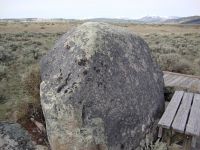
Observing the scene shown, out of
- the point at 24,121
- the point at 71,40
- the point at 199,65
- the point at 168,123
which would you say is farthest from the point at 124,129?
the point at 199,65

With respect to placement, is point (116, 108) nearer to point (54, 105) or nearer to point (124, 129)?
point (124, 129)

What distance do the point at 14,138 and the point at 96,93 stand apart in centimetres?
168

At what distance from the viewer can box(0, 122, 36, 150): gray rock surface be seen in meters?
4.32

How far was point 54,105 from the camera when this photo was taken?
386 cm

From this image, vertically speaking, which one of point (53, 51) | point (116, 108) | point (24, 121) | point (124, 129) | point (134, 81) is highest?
point (53, 51)

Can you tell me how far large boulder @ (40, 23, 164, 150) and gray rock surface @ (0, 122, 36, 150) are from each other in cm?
68

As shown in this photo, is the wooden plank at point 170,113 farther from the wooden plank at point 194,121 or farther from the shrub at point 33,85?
the shrub at point 33,85

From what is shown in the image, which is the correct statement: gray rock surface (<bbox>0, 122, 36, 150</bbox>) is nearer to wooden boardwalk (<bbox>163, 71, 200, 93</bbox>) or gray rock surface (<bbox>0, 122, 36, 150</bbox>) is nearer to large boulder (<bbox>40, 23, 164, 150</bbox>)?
large boulder (<bbox>40, 23, 164, 150</bbox>)

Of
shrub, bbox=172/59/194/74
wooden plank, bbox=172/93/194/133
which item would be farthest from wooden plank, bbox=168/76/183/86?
shrub, bbox=172/59/194/74

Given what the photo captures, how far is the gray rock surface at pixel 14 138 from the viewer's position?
14.2ft

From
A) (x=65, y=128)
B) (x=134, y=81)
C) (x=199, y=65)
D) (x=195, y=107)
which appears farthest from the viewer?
(x=199, y=65)

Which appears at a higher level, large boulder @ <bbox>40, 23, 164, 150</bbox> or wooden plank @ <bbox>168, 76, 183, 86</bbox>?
large boulder @ <bbox>40, 23, 164, 150</bbox>

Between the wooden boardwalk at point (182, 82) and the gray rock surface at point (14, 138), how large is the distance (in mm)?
3413

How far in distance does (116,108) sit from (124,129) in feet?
1.10
